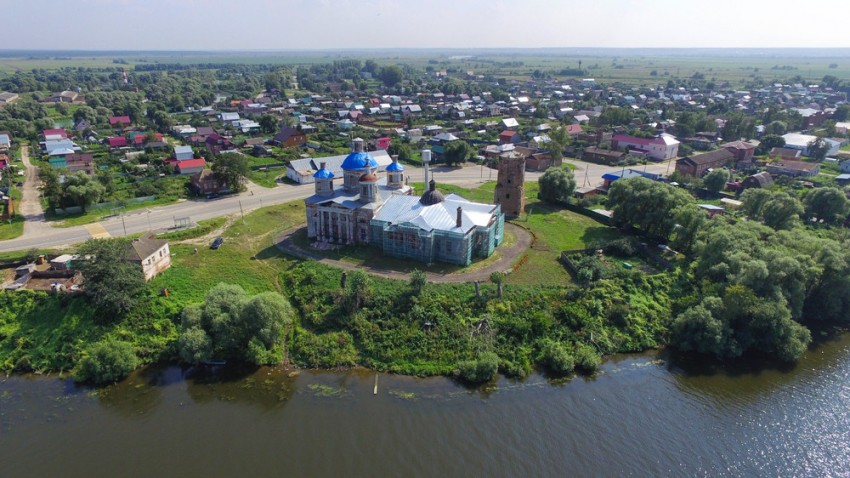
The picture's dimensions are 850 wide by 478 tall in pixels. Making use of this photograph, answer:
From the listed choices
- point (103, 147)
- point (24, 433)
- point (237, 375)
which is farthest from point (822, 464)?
point (103, 147)

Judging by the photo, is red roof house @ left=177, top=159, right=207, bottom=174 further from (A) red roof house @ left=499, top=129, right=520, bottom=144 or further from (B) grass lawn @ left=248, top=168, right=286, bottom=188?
(A) red roof house @ left=499, top=129, right=520, bottom=144

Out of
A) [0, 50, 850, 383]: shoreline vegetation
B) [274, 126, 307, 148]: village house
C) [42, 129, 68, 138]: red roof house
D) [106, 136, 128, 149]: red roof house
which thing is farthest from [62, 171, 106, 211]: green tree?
[42, 129, 68, 138]: red roof house

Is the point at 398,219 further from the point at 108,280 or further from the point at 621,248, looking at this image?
the point at 108,280

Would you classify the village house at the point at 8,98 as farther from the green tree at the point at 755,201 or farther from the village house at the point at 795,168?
the village house at the point at 795,168

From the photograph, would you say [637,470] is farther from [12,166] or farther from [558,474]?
[12,166]

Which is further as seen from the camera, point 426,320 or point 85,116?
point 85,116

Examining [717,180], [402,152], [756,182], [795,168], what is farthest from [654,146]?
[402,152]

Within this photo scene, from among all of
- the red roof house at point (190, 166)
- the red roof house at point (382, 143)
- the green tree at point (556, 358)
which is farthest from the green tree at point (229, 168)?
the green tree at point (556, 358)
